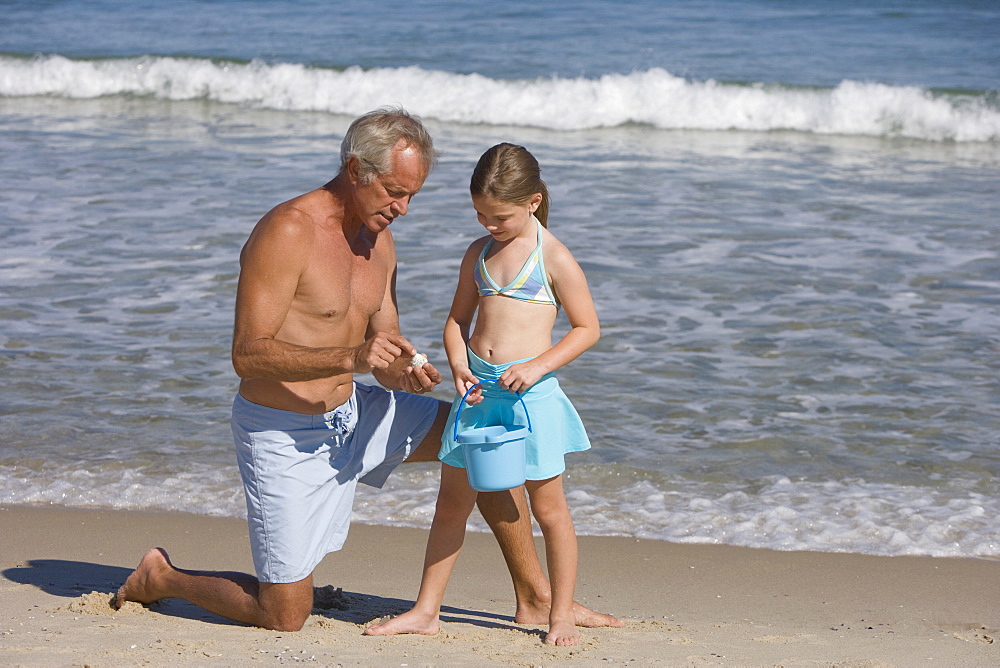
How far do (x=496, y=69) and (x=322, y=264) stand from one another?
594 inches

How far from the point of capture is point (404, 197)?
3.45 meters

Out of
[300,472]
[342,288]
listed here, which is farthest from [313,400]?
[342,288]

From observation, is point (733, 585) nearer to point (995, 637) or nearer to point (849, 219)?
point (995, 637)

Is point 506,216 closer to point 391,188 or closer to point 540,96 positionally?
point 391,188

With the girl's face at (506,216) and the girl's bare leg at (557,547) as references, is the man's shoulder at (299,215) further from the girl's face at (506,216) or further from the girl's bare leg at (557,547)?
the girl's bare leg at (557,547)

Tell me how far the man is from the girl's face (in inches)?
11.0

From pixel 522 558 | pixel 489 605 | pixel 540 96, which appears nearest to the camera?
pixel 522 558

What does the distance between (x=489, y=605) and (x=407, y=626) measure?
1.69ft

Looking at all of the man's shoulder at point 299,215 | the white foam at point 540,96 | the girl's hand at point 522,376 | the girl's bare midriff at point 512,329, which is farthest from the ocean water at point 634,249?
the man's shoulder at point 299,215

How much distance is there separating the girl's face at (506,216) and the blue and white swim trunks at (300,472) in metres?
0.80

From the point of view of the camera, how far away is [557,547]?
342cm

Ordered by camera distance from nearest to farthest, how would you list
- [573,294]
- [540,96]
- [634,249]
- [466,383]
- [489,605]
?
[466,383] < [573,294] < [489,605] < [634,249] < [540,96]

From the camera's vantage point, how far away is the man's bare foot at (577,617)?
139 inches

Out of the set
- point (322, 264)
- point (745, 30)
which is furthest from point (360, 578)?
point (745, 30)
